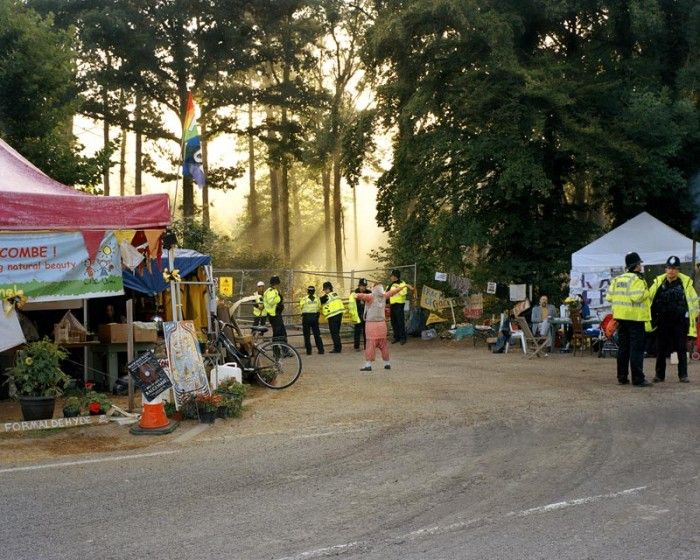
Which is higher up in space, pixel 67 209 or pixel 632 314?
pixel 67 209

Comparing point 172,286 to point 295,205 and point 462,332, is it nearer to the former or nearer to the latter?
point 462,332

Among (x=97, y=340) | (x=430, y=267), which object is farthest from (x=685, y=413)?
(x=430, y=267)

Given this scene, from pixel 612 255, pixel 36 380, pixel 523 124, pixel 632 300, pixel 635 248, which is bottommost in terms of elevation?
pixel 36 380

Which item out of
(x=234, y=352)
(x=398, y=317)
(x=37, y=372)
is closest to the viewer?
(x=37, y=372)

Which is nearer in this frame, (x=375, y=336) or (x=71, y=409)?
(x=71, y=409)

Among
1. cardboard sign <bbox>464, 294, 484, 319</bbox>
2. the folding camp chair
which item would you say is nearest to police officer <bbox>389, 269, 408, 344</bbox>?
cardboard sign <bbox>464, 294, 484, 319</bbox>

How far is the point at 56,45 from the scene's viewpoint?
19.6m

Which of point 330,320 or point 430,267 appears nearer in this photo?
point 330,320

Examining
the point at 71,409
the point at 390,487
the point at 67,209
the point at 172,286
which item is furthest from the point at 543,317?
the point at 390,487

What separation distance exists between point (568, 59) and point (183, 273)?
46.0 feet

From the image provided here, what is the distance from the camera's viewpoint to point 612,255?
19875 millimetres

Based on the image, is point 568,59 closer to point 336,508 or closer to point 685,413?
point 685,413

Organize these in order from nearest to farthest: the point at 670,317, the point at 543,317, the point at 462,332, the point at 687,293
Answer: the point at 670,317 → the point at 687,293 → the point at 543,317 → the point at 462,332

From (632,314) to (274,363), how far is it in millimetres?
5579
